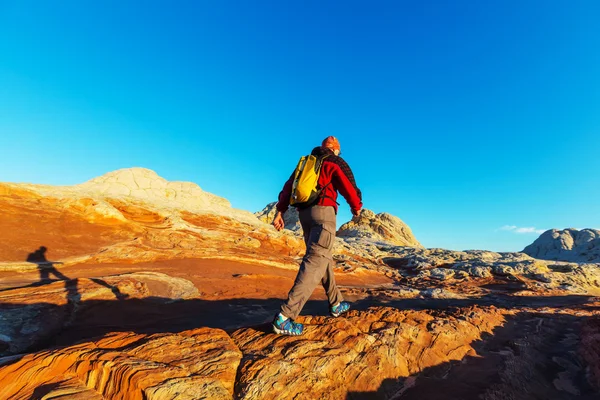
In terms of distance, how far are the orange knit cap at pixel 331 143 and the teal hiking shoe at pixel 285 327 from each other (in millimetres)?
2370

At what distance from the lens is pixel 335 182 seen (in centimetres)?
397

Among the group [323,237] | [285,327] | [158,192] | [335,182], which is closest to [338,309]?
[285,327]

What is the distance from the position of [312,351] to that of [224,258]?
1155cm

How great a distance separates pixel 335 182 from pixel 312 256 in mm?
1039

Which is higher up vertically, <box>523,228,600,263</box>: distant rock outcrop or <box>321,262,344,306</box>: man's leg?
<box>523,228,600,263</box>: distant rock outcrop

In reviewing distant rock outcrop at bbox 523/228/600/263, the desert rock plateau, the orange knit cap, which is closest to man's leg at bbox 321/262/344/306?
the desert rock plateau

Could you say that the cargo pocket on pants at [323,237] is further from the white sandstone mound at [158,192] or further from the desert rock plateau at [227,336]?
the white sandstone mound at [158,192]

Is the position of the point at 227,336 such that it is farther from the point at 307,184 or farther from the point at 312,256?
the point at 307,184

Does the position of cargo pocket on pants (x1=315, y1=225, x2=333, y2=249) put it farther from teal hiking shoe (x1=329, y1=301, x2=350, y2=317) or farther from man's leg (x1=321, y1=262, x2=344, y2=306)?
teal hiking shoe (x1=329, y1=301, x2=350, y2=317)

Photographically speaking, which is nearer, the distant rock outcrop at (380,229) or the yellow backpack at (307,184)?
the yellow backpack at (307,184)

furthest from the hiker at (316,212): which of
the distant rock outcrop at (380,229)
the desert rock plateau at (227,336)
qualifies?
the distant rock outcrop at (380,229)

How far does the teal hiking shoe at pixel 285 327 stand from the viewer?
340cm

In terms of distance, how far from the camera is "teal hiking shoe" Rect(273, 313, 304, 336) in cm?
340

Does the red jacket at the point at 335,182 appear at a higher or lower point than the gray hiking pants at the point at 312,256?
higher
